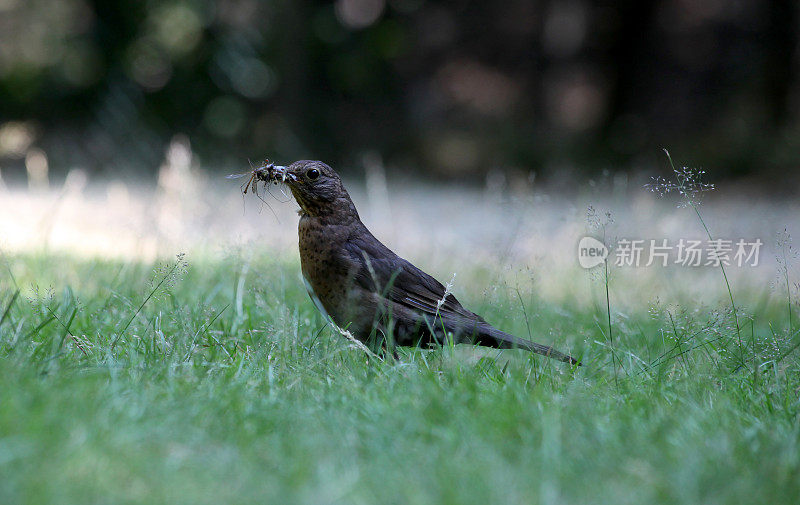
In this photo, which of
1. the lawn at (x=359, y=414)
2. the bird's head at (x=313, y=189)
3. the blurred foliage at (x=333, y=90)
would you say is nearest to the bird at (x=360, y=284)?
the bird's head at (x=313, y=189)

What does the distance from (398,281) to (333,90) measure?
419 inches

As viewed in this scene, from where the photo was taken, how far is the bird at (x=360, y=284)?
12.1ft

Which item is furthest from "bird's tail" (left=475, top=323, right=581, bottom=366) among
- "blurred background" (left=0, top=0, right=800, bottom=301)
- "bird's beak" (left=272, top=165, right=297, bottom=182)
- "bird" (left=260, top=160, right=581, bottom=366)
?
"blurred background" (left=0, top=0, right=800, bottom=301)

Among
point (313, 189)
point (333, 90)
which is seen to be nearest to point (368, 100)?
point (333, 90)

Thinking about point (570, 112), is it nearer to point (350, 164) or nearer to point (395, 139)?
point (395, 139)

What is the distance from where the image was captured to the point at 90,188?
1044cm

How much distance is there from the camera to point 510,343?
3.57 m

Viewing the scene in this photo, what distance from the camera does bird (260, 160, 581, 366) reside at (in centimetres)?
368

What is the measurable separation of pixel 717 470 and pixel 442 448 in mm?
735

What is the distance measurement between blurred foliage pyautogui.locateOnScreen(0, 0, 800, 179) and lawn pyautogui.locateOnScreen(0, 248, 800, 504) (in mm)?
8594

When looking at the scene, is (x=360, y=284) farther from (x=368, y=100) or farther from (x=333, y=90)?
(x=368, y=100)

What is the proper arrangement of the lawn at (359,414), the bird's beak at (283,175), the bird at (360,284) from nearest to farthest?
the lawn at (359,414) → the bird at (360,284) → the bird's beak at (283,175)

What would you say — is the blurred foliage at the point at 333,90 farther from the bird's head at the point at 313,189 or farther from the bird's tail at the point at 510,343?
the bird's tail at the point at 510,343

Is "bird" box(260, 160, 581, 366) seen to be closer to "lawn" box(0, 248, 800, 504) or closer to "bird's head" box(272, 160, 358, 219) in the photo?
"bird's head" box(272, 160, 358, 219)
